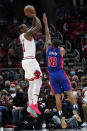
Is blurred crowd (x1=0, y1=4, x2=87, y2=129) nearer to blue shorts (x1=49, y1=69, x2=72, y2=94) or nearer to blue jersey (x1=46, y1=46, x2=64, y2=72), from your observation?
blue shorts (x1=49, y1=69, x2=72, y2=94)

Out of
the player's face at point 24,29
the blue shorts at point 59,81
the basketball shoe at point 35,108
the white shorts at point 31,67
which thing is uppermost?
the player's face at point 24,29

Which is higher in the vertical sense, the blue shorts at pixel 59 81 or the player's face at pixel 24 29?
the player's face at pixel 24 29

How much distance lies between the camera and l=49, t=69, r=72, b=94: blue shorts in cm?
1052

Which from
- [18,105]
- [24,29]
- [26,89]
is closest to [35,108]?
[24,29]

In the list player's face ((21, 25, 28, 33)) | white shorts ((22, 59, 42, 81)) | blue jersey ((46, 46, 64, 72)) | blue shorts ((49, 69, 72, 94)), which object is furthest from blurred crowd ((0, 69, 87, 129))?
player's face ((21, 25, 28, 33))

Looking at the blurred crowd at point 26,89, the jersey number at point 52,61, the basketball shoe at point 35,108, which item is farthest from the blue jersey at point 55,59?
the blurred crowd at point 26,89

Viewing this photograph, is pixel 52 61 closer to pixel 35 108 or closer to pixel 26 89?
pixel 35 108

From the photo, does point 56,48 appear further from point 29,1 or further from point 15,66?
point 29,1

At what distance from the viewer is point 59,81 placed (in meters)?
10.6

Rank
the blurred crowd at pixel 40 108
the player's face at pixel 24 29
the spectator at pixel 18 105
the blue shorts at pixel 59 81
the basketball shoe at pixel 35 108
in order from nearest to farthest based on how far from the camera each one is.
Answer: the basketball shoe at pixel 35 108 → the player's face at pixel 24 29 → the blue shorts at pixel 59 81 → the blurred crowd at pixel 40 108 → the spectator at pixel 18 105

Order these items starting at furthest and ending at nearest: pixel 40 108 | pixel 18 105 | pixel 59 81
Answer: pixel 18 105
pixel 40 108
pixel 59 81

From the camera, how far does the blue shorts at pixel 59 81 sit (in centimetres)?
1052

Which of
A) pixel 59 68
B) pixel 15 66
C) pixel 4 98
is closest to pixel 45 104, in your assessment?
pixel 4 98

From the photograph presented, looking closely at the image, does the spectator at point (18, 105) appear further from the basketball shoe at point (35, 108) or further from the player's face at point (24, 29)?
the player's face at point (24, 29)
